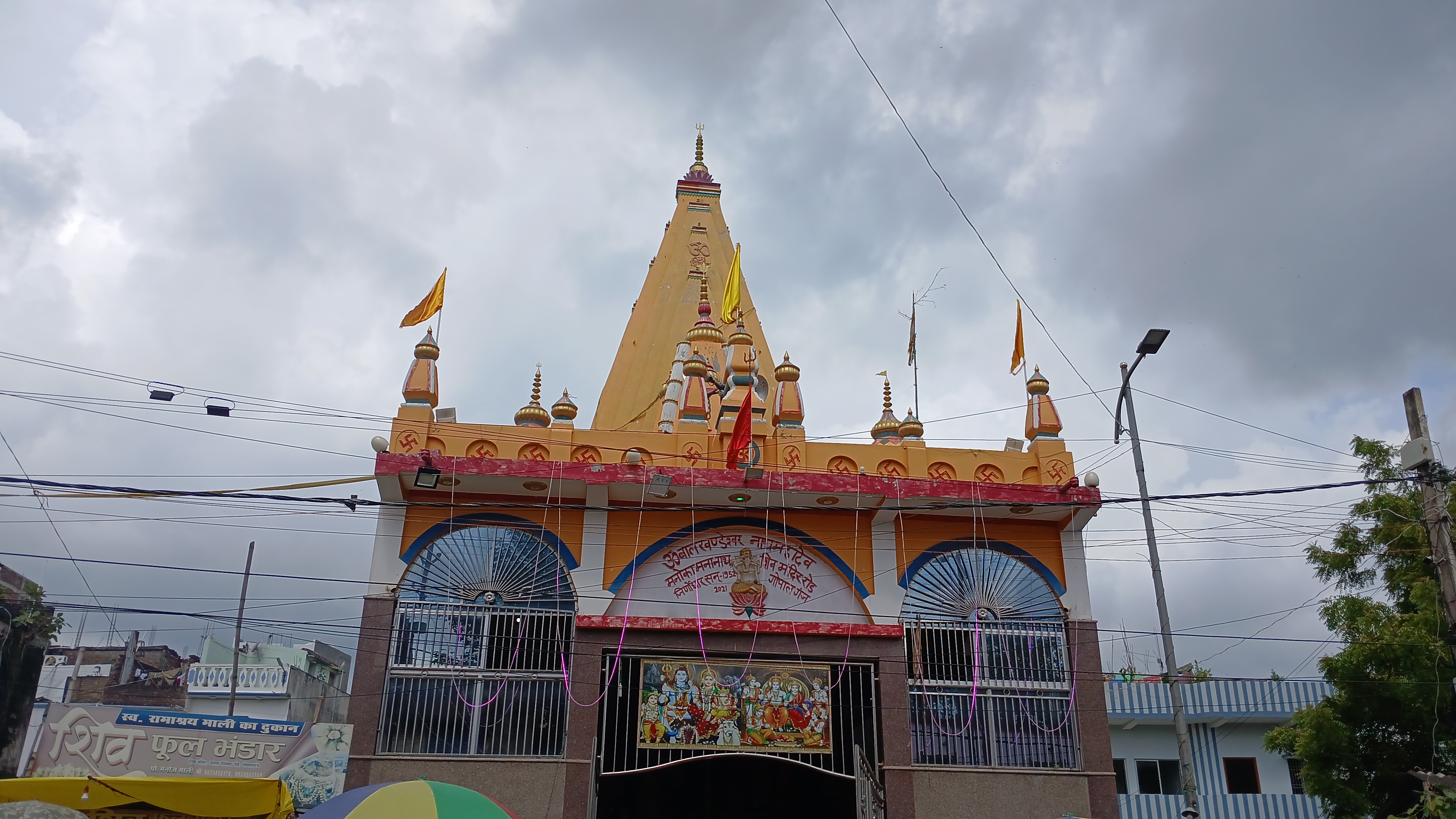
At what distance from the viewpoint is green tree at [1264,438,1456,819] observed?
486 inches

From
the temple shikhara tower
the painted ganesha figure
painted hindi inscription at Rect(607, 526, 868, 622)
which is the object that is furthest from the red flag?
the painted ganesha figure

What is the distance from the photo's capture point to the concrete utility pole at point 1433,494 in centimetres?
1011

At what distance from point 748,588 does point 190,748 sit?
6.88 meters

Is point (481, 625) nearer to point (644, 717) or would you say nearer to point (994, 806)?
point (644, 717)

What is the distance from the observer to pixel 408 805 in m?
6.89

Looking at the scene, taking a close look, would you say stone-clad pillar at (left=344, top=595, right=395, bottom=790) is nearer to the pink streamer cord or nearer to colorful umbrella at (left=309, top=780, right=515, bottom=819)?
the pink streamer cord

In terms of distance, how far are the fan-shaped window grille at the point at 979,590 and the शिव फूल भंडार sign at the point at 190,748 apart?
7.39m

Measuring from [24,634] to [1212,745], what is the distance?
806 inches

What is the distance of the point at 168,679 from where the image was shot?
2469 centimetres

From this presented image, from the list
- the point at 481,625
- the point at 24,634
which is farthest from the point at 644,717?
the point at 24,634

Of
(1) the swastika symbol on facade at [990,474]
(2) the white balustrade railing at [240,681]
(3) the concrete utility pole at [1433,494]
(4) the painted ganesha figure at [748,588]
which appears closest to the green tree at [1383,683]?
(3) the concrete utility pole at [1433,494]

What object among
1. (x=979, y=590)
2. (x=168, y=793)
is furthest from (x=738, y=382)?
(x=168, y=793)

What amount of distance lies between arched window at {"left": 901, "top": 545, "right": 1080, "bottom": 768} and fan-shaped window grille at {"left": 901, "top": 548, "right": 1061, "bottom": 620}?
0.01 metres

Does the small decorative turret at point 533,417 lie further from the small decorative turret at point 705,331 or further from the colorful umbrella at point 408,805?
the colorful umbrella at point 408,805
